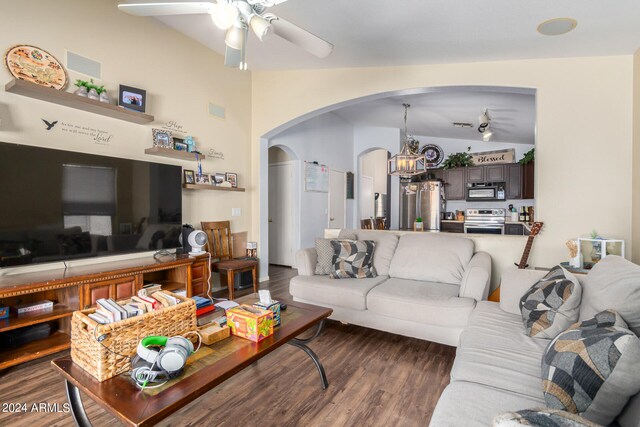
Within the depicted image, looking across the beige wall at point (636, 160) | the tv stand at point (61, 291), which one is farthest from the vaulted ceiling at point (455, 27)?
the tv stand at point (61, 291)

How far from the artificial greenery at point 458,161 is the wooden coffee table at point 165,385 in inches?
246

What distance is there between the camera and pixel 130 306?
4.76ft

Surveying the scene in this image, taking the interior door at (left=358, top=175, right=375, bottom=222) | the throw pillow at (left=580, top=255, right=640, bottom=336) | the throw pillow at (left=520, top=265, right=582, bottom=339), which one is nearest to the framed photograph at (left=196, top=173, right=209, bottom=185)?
the throw pillow at (left=520, top=265, right=582, bottom=339)

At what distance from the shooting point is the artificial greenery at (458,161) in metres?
6.76

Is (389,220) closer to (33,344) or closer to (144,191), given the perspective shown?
(144,191)

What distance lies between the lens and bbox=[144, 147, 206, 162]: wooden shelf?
127 inches

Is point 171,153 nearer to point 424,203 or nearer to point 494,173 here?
point 424,203

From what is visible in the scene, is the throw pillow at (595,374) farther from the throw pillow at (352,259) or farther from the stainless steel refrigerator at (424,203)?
the stainless steel refrigerator at (424,203)

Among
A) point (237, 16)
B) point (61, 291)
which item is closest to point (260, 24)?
point (237, 16)

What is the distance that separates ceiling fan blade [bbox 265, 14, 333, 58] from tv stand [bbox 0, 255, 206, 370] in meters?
2.25

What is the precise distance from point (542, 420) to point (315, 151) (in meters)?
5.55

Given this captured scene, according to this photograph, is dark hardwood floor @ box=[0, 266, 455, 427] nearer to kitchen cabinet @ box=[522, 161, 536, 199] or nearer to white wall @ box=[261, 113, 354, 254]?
white wall @ box=[261, 113, 354, 254]

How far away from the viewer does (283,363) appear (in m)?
2.26

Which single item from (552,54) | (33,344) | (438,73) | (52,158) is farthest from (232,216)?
(552,54)
